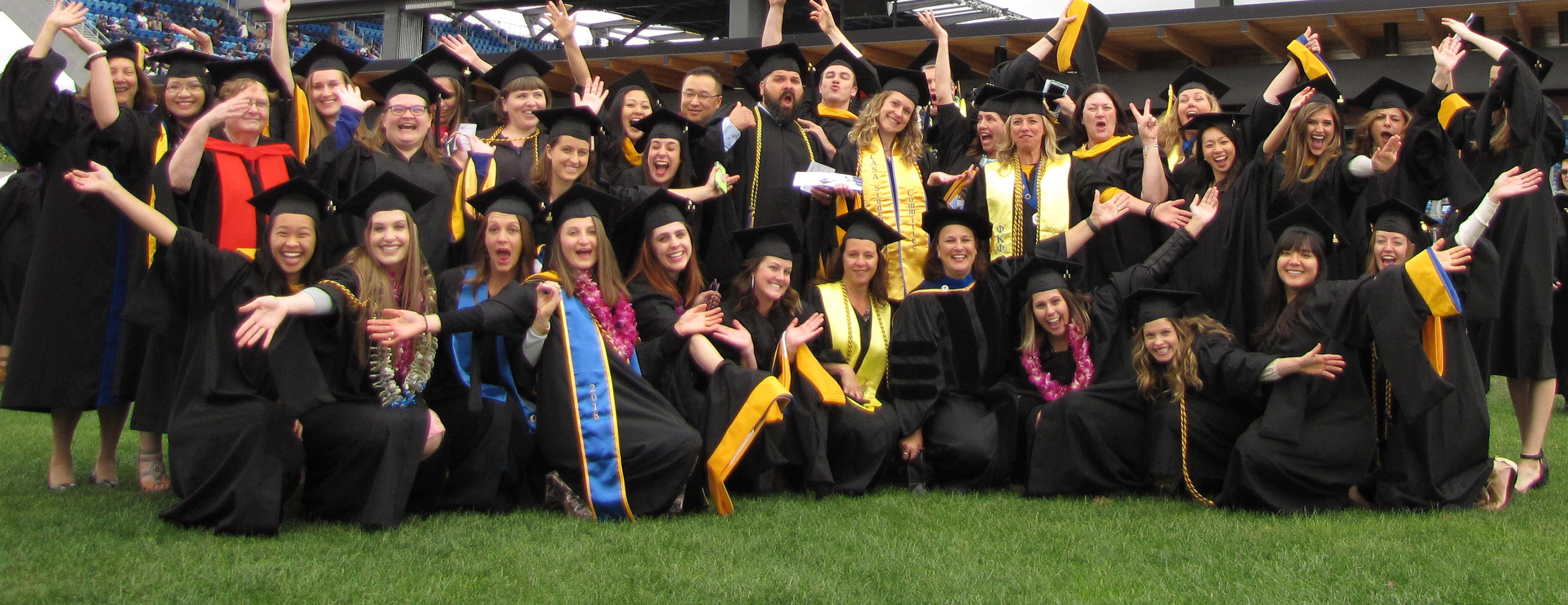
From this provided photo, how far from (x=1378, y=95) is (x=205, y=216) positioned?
16.6ft

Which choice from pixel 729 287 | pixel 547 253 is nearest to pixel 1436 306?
pixel 729 287

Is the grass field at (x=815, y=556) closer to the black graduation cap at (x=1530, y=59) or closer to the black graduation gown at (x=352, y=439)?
the black graduation gown at (x=352, y=439)

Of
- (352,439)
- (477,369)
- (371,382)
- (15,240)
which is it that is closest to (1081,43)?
(477,369)

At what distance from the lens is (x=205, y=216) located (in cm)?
508

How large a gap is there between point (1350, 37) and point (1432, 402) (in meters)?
7.93

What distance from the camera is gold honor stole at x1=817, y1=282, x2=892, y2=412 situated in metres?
5.66

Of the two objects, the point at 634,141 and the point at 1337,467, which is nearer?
the point at 1337,467

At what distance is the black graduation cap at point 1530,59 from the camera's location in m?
5.57

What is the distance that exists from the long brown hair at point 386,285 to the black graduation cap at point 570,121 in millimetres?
1070

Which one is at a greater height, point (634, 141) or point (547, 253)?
point (634, 141)

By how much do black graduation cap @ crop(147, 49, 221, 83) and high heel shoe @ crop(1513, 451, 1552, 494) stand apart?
220 inches

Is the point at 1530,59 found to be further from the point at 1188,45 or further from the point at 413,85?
the point at 1188,45

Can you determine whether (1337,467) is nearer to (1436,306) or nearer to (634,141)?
(1436,306)

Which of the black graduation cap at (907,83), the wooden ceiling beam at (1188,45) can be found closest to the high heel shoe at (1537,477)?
the black graduation cap at (907,83)
